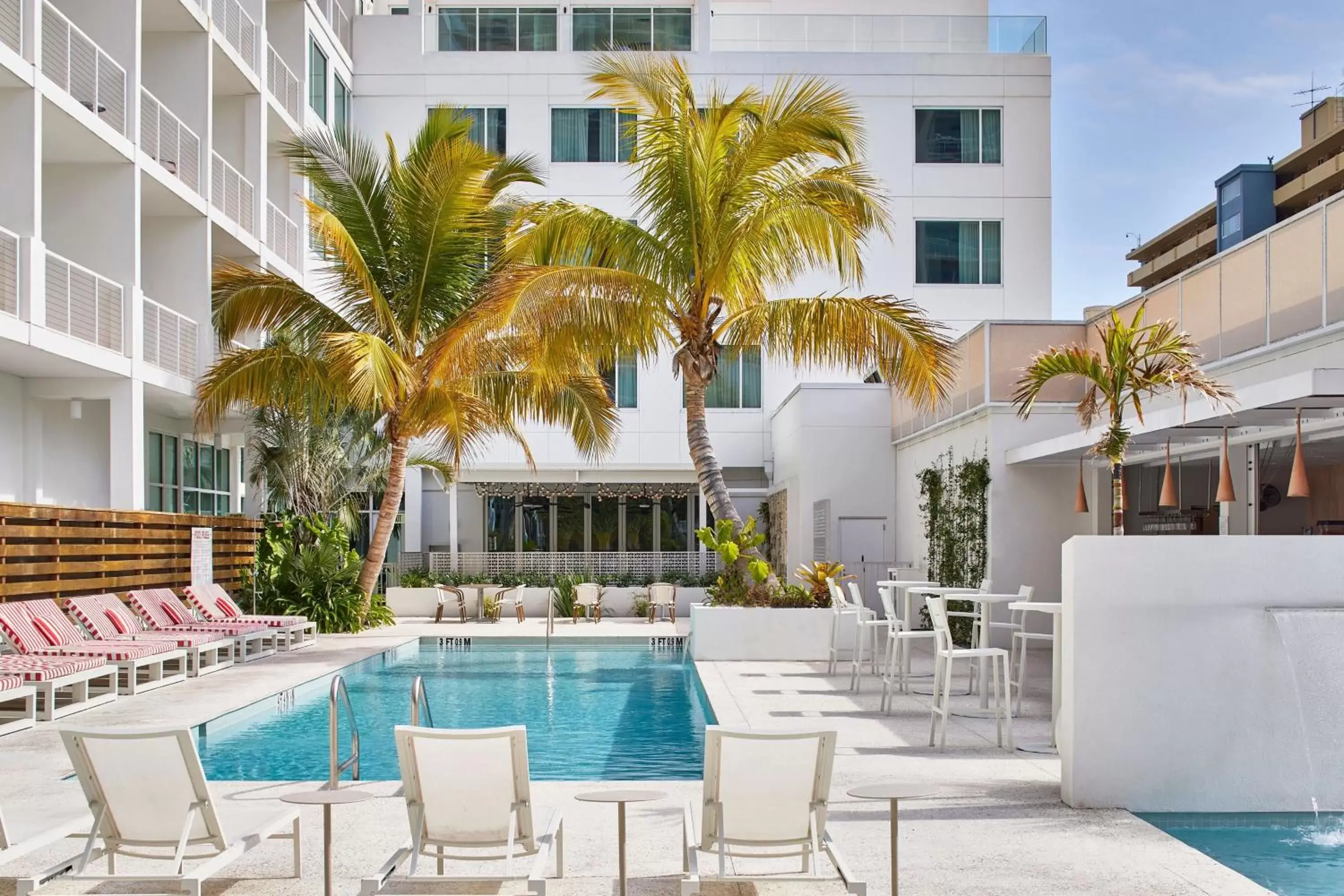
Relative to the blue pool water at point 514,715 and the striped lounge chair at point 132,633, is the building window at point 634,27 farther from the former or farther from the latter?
the striped lounge chair at point 132,633

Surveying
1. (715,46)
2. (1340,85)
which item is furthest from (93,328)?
(1340,85)

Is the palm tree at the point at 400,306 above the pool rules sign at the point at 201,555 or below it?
above

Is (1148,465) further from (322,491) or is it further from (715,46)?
(715,46)

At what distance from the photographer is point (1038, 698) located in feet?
41.0

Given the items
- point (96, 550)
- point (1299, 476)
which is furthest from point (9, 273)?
point (1299, 476)

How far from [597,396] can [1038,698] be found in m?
10.2

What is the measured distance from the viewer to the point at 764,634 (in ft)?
52.7

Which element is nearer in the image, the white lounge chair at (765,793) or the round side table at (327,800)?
the round side table at (327,800)

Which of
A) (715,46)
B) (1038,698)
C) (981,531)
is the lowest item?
(1038,698)

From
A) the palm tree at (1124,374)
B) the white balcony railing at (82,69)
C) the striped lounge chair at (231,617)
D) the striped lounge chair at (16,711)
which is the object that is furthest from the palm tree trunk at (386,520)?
the palm tree at (1124,374)

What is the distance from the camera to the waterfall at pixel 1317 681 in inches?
294

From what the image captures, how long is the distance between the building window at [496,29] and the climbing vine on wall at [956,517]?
14.8 metres

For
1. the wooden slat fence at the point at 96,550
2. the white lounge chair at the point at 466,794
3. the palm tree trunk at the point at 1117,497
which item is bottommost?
the white lounge chair at the point at 466,794

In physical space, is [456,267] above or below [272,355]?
above
